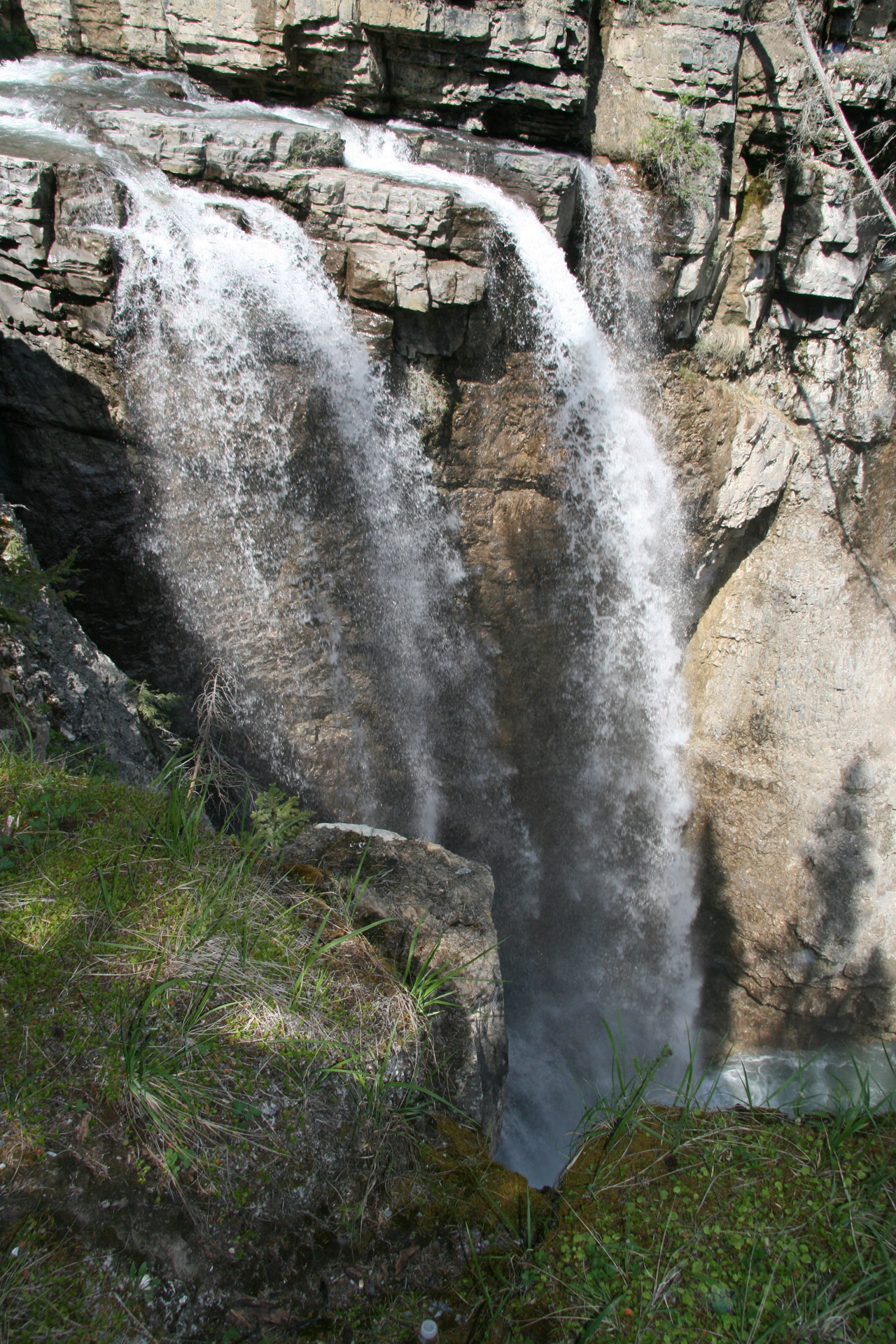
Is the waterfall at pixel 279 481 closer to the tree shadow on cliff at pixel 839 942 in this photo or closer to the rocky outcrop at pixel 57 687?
the rocky outcrop at pixel 57 687

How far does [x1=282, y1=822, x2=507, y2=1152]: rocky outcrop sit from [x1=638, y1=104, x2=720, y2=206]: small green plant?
6.49 metres

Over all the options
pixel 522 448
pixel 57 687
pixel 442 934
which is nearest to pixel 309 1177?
pixel 442 934

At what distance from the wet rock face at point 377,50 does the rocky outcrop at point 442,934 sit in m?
6.65

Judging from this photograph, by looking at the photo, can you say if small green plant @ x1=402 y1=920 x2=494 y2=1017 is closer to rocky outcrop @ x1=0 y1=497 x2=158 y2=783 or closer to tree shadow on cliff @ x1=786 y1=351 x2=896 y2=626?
rocky outcrop @ x1=0 y1=497 x2=158 y2=783

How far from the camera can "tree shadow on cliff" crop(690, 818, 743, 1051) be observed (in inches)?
339

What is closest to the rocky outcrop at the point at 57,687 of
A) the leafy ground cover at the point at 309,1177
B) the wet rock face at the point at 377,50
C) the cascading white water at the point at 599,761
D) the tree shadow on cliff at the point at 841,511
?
the leafy ground cover at the point at 309,1177

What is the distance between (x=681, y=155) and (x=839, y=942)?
8.05 m

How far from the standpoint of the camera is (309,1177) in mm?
1916

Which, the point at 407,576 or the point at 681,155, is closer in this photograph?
the point at 407,576

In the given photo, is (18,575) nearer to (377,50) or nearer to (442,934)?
(442,934)

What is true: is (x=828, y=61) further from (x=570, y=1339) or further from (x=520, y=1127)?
(x=520, y=1127)

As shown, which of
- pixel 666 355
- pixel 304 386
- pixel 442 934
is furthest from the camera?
pixel 666 355

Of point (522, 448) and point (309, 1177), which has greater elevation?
point (522, 448)

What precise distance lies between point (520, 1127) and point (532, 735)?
338cm
